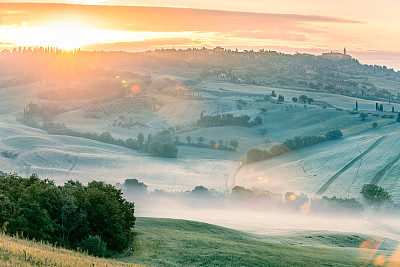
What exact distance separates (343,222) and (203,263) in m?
61.6

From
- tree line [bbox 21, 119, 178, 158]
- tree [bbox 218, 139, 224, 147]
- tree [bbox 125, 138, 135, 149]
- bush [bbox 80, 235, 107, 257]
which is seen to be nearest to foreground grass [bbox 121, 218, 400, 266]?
bush [bbox 80, 235, 107, 257]

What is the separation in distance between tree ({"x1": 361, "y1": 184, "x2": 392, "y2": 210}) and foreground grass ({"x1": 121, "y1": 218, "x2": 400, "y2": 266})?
54.8m

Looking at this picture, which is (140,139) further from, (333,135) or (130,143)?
(333,135)

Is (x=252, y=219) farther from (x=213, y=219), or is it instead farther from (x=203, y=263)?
(x=203, y=263)

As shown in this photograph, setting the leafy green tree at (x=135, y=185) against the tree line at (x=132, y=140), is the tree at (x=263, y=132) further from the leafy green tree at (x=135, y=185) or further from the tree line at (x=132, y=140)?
the leafy green tree at (x=135, y=185)

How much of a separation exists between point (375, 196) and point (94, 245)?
7627 centimetres

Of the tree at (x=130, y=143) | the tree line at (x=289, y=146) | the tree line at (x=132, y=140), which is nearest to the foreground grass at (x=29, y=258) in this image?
the tree line at (x=289, y=146)

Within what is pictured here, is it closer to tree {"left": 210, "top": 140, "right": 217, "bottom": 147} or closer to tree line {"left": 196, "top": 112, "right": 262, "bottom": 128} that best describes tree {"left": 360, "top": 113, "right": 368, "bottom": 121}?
tree line {"left": 196, "top": 112, "right": 262, "bottom": 128}

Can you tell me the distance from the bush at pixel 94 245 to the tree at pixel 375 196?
247 feet

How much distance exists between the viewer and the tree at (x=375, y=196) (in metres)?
99.0

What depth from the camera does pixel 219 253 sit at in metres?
35.2

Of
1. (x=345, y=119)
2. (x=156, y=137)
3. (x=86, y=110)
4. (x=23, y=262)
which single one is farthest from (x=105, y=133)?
(x=23, y=262)

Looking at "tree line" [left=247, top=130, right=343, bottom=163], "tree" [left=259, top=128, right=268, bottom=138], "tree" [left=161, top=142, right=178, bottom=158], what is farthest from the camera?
"tree" [left=259, top=128, right=268, bottom=138]

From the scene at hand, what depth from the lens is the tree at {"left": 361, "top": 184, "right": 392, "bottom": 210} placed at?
3898 inches
